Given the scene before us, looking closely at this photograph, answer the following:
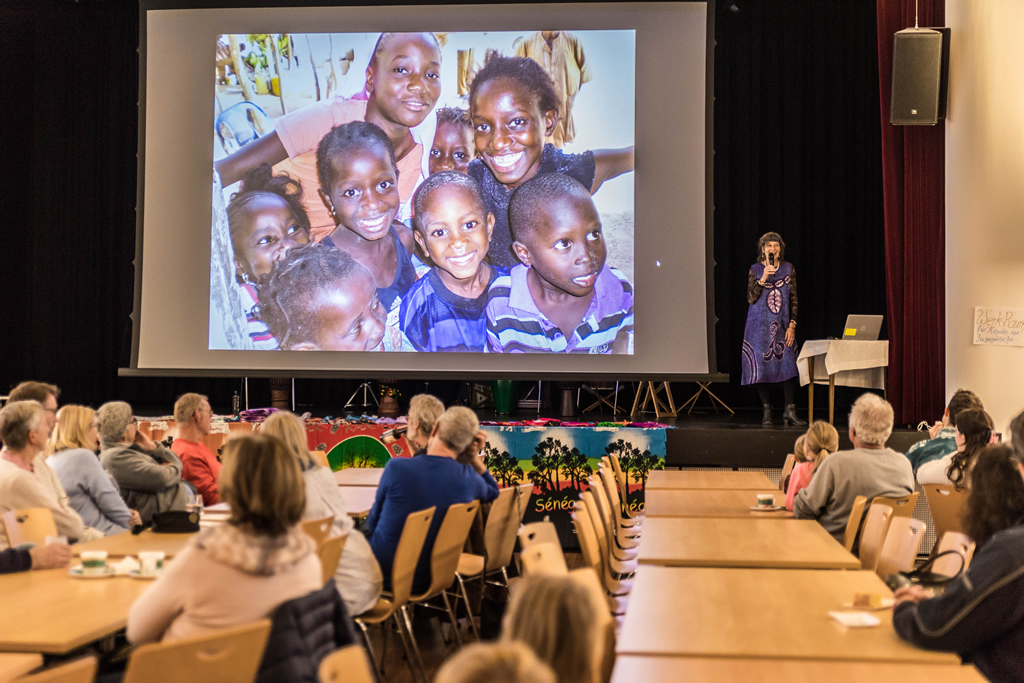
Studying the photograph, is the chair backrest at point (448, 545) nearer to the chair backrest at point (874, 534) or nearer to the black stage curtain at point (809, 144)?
the chair backrest at point (874, 534)

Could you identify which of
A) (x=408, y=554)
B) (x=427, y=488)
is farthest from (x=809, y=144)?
(x=408, y=554)

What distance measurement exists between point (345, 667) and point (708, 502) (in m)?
3.15

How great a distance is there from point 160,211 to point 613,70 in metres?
3.87

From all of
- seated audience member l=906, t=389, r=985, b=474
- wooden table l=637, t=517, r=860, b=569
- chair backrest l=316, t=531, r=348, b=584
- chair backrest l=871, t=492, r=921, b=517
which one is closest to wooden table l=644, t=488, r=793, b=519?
wooden table l=637, t=517, r=860, b=569

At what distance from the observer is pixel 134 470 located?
4258 millimetres

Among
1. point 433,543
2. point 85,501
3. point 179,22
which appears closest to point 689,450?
point 433,543

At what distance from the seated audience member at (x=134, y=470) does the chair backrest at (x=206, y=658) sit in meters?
2.56

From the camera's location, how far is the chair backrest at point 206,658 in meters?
1.74

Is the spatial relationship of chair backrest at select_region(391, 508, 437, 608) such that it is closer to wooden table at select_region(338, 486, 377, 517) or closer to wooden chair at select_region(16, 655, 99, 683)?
wooden table at select_region(338, 486, 377, 517)

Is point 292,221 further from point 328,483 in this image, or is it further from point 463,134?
point 328,483

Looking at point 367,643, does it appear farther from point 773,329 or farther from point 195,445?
point 773,329

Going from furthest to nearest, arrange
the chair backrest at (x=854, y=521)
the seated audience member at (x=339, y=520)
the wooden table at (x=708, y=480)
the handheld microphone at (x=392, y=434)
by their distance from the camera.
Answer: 1. the handheld microphone at (x=392, y=434)
2. the wooden table at (x=708, y=480)
3. the chair backrest at (x=854, y=521)
4. the seated audience member at (x=339, y=520)

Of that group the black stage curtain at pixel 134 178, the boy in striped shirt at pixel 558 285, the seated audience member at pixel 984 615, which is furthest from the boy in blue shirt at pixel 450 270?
the seated audience member at pixel 984 615

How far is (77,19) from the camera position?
10.0m
